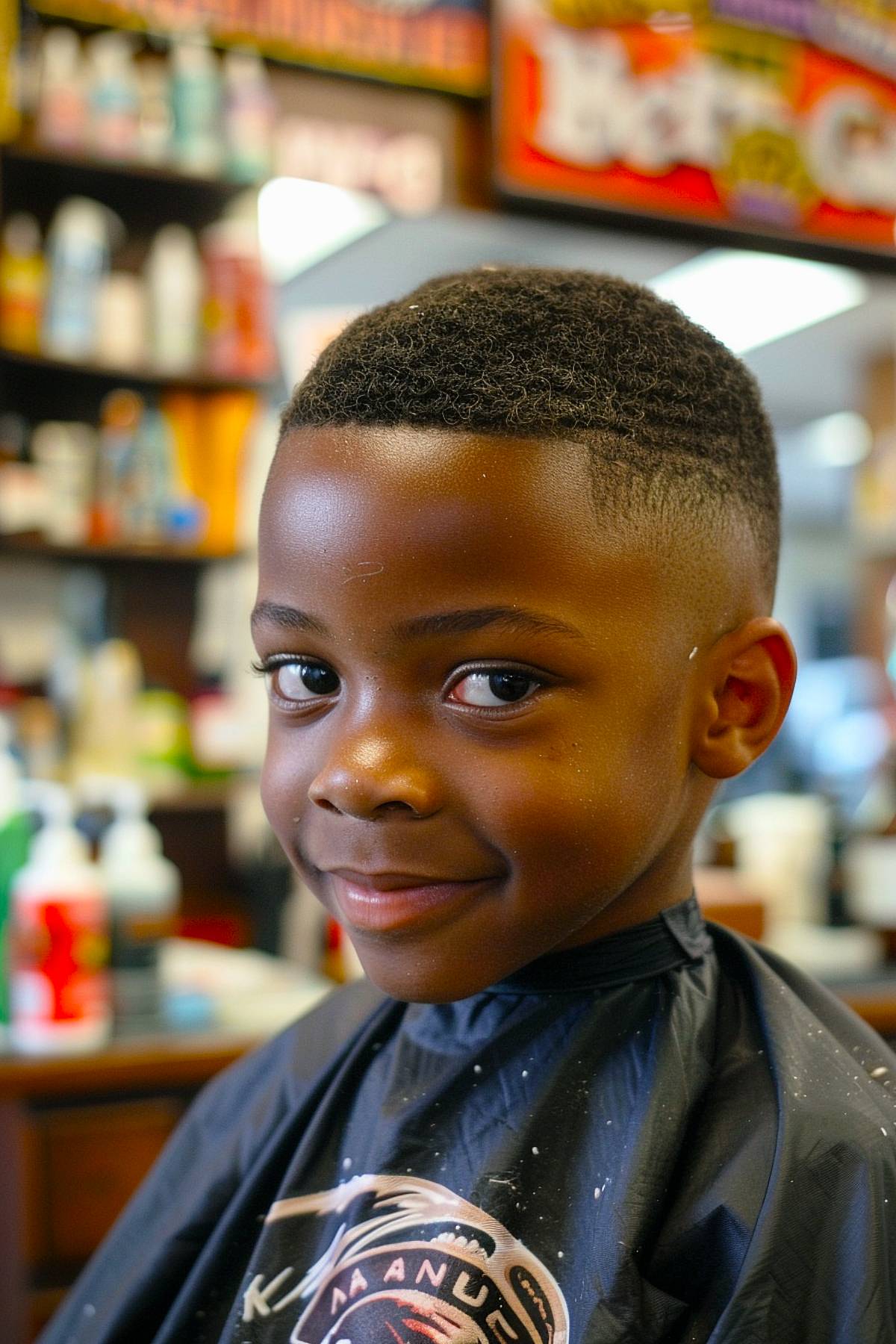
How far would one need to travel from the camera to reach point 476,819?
0.67 metres

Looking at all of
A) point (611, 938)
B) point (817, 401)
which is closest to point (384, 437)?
point (611, 938)

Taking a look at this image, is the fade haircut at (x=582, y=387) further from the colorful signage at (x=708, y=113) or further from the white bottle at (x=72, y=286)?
the colorful signage at (x=708, y=113)

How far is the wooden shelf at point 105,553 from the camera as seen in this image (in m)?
2.39

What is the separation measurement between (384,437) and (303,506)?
0.20 feet

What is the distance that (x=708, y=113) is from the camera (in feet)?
9.45

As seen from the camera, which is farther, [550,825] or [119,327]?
[119,327]

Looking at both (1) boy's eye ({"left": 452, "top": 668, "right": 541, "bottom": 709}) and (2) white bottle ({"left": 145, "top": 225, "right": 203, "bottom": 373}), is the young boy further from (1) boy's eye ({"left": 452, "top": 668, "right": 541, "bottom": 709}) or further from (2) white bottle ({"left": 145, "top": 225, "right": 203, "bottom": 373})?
(2) white bottle ({"left": 145, "top": 225, "right": 203, "bottom": 373})

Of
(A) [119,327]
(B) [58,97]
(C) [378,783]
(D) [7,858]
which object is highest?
(B) [58,97]

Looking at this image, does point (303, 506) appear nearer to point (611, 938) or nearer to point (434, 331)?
point (434, 331)

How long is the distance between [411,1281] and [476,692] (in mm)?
336

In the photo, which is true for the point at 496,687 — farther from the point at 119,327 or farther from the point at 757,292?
the point at 757,292

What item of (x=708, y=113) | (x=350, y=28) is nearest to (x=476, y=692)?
(x=350, y=28)

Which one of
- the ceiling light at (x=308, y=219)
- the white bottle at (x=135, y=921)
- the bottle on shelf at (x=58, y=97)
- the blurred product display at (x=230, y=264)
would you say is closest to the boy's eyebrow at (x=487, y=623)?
the white bottle at (x=135, y=921)

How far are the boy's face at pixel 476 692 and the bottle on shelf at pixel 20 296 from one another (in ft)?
6.26
